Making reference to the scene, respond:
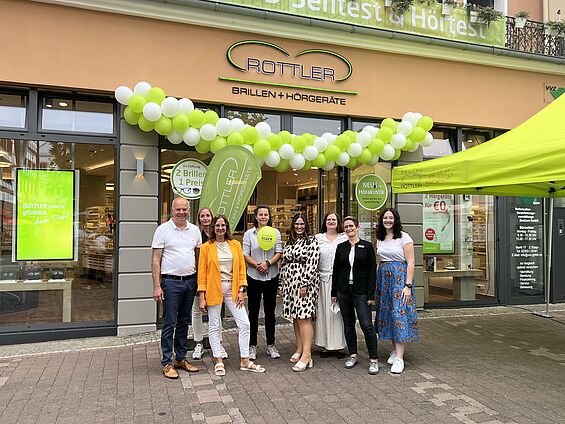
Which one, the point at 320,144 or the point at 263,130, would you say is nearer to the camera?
the point at 263,130

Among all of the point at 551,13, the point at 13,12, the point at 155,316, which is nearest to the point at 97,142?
the point at 13,12

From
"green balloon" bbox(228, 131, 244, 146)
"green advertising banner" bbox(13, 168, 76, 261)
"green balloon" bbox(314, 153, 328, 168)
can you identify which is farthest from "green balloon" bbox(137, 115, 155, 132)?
"green balloon" bbox(314, 153, 328, 168)

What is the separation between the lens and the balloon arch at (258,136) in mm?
6195

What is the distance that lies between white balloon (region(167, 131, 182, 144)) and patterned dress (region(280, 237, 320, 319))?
2330 millimetres

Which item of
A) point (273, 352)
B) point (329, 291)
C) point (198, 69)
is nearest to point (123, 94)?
point (198, 69)

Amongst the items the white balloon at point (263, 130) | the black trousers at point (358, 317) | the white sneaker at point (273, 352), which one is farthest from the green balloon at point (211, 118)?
the white sneaker at point (273, 352)

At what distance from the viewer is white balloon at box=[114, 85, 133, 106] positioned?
6234 millimetres

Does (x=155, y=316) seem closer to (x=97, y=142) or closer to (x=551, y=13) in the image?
(x=97, y=142)

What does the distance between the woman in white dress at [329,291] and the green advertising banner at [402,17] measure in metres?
3.93

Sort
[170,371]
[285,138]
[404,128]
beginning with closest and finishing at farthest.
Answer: [170,371]
[285,138]
[404,128]

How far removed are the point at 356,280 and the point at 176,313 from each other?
1931 millimetres

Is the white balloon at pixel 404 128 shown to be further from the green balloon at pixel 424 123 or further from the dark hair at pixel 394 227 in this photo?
the dark hair at pixel 394 227

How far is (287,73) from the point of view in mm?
7520

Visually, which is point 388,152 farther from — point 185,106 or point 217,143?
point 185,106
